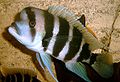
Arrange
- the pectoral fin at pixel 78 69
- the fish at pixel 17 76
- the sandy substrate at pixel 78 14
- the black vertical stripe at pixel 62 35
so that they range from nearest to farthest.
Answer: the black vertical stripe at pixel 62 35 < the pectoral fin at pixel 78 69 < the fish at pixel 17 76 < the sandy substrate at pixel 78 14

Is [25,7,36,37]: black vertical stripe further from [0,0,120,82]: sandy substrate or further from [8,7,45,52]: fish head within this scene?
[0,0,120,82]: sandy substrate

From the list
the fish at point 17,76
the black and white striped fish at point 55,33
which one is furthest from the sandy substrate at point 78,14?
the black and white striped fish at point 55,33

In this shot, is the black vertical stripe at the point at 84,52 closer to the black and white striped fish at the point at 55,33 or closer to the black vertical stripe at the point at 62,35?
the black and white striped fish at the point at 55,33

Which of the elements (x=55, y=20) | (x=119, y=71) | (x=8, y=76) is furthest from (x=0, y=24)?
(x=119, y=71)

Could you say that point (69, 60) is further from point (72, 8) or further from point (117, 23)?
point (117, 23)

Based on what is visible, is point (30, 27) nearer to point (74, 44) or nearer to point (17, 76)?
point (74, 44)

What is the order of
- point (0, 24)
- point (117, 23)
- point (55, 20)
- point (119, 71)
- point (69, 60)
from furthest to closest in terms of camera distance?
point (117, 23) < point (0, 24) < point (119, 71) < point (69, 60) < point (55, 20)
